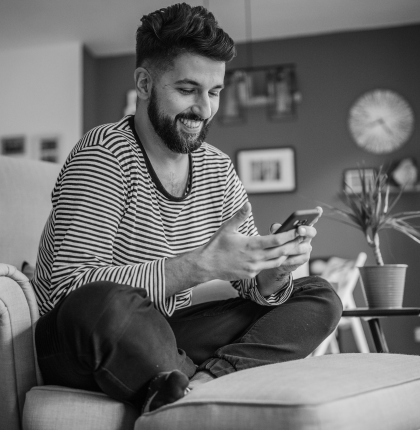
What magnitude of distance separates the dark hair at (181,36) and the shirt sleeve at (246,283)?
0.38 meters

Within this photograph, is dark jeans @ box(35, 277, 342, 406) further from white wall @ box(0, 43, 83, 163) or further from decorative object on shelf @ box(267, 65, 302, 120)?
white wall @ box(0, 43, 83, 163)

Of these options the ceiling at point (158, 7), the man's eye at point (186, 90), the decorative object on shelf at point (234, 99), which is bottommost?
the man's eye at point (186, 90)

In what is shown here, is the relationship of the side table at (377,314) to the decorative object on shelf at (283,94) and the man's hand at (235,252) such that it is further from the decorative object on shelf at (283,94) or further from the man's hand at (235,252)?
the decorative object on shelf at (283,94)

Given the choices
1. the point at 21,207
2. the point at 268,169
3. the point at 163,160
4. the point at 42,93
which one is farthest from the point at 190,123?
the point at 42,93

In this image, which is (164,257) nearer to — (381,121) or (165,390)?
(165,390)

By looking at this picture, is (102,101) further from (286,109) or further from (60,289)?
(60,289)

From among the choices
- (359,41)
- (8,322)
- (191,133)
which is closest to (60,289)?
(8,322)

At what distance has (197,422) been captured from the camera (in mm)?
1008

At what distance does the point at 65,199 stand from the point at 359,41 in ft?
14.5

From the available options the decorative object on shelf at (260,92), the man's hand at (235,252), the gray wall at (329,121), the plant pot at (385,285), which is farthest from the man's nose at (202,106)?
the decorative object on shelf at (260,92)

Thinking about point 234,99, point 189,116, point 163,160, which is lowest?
point 163,160

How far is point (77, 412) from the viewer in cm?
111

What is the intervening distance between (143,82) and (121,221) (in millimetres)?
451

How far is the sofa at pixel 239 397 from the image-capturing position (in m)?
0.97
